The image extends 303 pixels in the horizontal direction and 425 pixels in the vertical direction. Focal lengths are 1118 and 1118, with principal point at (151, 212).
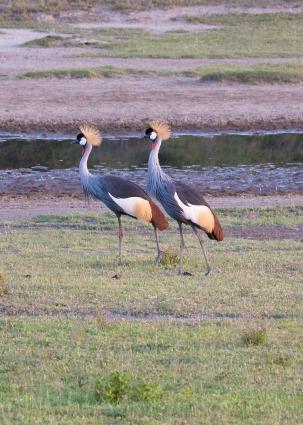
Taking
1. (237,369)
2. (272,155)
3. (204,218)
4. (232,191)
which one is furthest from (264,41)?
(237,369)

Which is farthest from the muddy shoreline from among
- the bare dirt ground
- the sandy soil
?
the sandy soil

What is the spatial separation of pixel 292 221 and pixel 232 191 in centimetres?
283

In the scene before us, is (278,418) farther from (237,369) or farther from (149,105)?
(149,105)

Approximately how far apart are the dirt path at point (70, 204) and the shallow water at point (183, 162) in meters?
0.61

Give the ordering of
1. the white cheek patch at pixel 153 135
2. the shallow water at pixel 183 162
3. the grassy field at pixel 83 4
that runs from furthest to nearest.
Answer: the grassy field at pixel 83 4 → the shallow water at pixel 183 162 → the white cheek patch at pixel 153 135

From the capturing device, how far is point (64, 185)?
18.5m

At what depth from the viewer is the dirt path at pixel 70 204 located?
16.1m

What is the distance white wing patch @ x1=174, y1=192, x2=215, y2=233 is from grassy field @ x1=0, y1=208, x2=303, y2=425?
20.0 inches

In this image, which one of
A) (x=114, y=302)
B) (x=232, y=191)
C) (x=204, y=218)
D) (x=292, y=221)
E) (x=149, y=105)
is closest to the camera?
(x=114, y=302)

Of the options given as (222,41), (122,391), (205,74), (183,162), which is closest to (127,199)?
(122,391)

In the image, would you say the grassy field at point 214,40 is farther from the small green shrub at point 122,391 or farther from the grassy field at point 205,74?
the small green shrub at point 122,391

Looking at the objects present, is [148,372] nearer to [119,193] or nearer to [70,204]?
[119,193]

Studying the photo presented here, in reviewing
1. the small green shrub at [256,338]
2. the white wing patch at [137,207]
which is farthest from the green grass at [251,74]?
the small green shrub at [256,338]

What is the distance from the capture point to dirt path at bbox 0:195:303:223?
16.1 m
